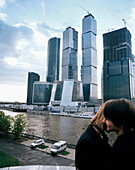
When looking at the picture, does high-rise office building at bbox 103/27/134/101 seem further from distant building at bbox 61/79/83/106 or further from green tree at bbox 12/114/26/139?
green tree at bbox 12/114/26/139

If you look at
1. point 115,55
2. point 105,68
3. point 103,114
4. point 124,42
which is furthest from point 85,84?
point 103,114

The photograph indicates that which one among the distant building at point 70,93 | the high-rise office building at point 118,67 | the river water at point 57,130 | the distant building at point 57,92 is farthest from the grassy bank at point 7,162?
the distant building at point 57,92

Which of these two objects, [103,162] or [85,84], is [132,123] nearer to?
[103,162]

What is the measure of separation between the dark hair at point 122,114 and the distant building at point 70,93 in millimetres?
151877

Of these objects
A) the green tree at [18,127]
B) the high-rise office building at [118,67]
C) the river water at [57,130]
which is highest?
the high-rise office building at [118,67]

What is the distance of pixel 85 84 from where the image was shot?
654ft

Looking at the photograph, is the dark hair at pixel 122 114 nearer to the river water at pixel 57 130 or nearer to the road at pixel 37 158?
the river water at pixel 57 130

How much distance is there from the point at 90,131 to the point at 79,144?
262mm

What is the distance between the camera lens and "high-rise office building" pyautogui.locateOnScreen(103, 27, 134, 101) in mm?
160750

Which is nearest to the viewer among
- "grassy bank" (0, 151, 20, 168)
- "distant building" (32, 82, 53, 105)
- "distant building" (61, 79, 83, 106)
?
"grassy bank" (0, 151, 20, 168)

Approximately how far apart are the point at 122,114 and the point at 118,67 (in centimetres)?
17871

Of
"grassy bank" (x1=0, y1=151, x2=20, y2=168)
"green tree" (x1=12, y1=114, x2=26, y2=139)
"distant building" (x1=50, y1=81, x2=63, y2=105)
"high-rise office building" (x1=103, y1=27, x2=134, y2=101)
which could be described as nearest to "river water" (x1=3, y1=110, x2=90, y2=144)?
"green tree" (x1=12, y1=114, x2=26, y2=139)

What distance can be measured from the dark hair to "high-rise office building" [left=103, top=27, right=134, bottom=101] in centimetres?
16849

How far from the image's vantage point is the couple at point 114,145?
1742 millimetres
